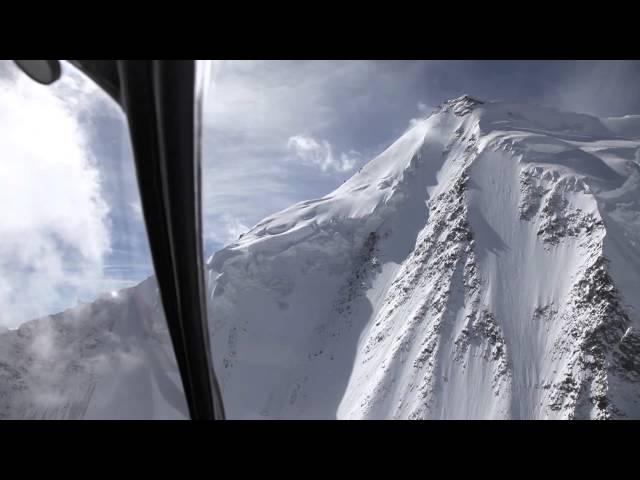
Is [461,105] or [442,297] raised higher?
[461,105]

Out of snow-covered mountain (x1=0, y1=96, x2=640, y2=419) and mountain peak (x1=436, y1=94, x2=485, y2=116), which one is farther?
mountain peak (x1=436, y1=94, x2=485, y2=116)

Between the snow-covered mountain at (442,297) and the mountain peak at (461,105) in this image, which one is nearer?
the snow-covered mountain at (442,297)

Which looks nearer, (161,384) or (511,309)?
(161,384)

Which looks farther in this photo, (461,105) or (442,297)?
(461,105)

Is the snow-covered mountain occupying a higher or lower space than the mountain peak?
lower

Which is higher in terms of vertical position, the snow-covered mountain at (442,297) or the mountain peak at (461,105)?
the mountain peak at (461,105)
